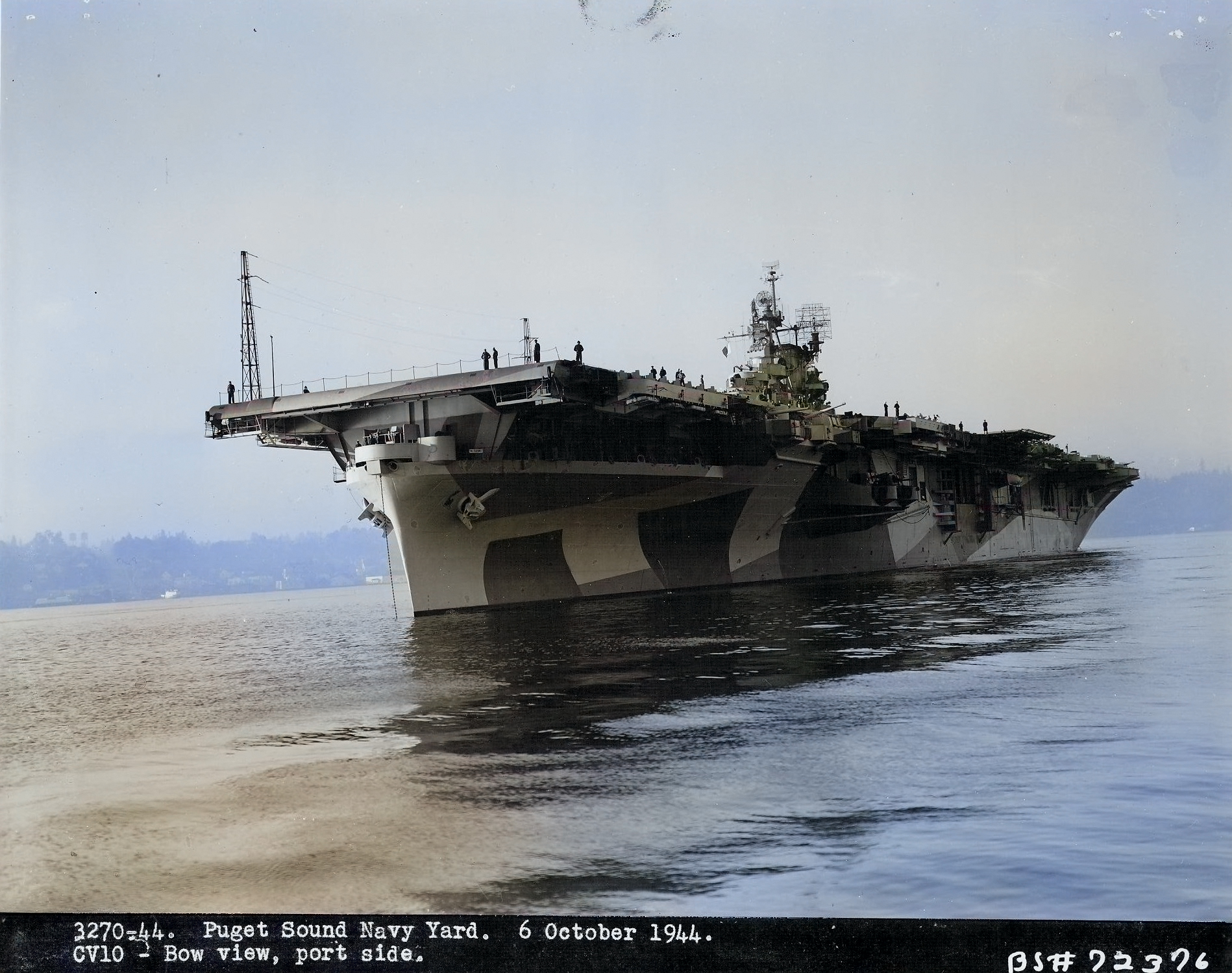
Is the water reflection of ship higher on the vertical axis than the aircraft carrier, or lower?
lower

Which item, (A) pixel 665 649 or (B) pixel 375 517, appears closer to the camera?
(A) pixel 665 649

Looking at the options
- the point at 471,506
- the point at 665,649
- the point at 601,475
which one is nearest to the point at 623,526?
the point at 601,475

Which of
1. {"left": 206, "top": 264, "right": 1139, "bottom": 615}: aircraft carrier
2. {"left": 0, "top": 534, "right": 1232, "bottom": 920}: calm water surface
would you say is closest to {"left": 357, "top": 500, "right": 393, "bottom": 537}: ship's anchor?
{"left": 206, "top": 264, "right": 1139, "bottom": 615}: aircraft carrier

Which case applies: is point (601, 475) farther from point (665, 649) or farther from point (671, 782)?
point (671, 782)

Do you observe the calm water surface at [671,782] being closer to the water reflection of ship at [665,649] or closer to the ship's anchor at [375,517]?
the water reflection of ship at [665,649]

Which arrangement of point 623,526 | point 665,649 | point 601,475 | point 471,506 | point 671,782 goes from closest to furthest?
1. point 671,782
2. point 665,649
3. point 471,506
4. point 601,475
5. point 623,526

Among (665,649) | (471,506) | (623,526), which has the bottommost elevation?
(665,649)

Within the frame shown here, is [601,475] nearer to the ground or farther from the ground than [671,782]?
farther from the ground

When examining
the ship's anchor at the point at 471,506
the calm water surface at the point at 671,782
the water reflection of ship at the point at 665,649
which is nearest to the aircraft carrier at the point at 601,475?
the ship's anchor at the point at 471,506

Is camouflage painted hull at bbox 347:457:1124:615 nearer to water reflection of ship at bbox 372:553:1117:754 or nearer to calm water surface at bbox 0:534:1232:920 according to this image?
water reflection of ship at bbox 372:553:1117:754
